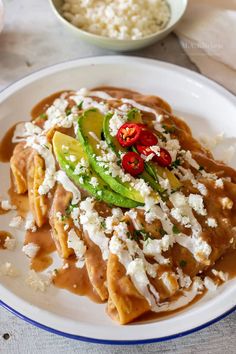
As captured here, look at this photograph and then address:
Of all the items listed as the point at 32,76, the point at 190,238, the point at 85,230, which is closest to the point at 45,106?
the point at 32,76

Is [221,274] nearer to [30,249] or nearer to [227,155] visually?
[227,155]

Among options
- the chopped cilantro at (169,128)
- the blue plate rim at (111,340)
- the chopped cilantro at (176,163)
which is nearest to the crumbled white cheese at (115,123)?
the chopped cilantro at (169,128)

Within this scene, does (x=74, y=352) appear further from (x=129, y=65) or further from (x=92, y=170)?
(x=129, y=65)

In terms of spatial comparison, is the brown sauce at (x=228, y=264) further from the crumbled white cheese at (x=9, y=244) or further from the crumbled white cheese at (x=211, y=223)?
the crumbled white cheese at (x=9, y=244)

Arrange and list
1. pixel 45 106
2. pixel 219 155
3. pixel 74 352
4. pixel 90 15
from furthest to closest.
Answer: pixel 90 15 → pixel 45 106 → pixel 219 155 → pixel 74 352

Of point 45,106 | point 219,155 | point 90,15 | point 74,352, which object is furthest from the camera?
point 90,15

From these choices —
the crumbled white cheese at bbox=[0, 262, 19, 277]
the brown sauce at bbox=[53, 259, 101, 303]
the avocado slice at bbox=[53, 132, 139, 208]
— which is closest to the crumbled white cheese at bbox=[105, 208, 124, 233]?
the avocado slice at bbox=[53, 132, 139, 208]

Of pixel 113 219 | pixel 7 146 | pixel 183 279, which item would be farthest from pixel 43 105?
pixel 183 279
